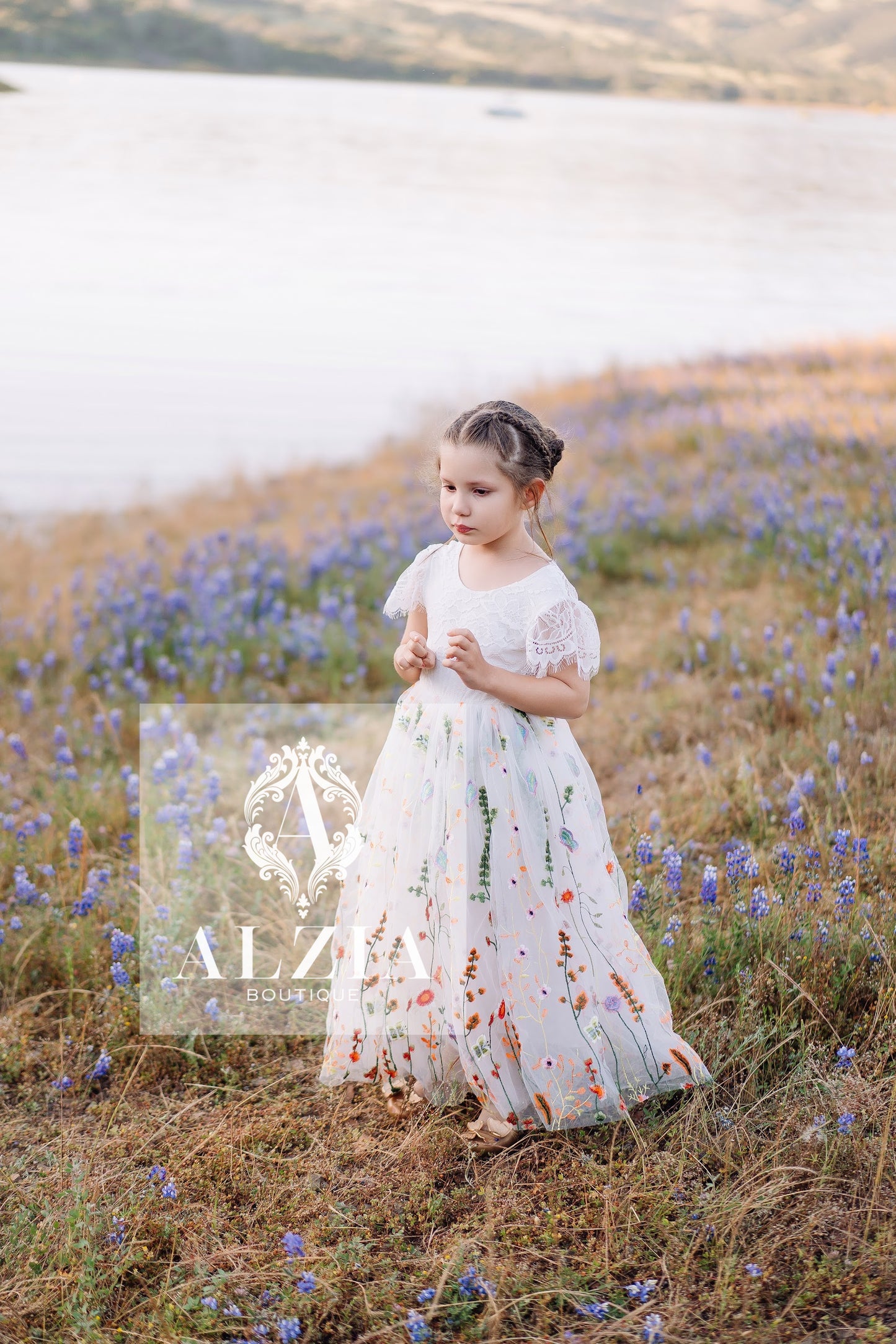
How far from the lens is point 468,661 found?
2193 millimetres

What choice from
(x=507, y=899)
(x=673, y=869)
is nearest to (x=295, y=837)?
(x=673, y=869)

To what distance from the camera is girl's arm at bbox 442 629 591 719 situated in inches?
→ 86.5

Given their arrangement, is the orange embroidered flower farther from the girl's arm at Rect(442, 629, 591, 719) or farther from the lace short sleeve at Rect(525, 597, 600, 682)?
the lace short sleeve at Rect(525, 597, 600, 682)

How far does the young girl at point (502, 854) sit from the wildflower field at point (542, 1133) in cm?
17

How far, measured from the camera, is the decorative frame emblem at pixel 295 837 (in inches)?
132

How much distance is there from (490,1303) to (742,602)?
15.0 ft

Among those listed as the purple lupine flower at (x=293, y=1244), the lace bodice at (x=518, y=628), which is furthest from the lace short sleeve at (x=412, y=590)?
the purple lupine flower at (x=293, y=1244)

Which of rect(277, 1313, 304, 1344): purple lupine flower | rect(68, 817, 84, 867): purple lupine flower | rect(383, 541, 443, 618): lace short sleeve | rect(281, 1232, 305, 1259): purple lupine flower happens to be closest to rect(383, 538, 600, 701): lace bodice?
rect(383, 541, 443, 618): lace short sleeve

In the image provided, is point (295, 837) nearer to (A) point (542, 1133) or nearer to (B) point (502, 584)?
(A) point (542, 1133)

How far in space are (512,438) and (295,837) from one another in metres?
1.82

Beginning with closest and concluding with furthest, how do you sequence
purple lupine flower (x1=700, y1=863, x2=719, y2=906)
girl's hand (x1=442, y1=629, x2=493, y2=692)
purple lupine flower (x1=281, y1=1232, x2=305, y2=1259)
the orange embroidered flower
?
1. purple lupine flower (x1=281, y1=1232, x2=305, y2=1259)
2. girl's hand (x1=442, y1=629, x2=493, y2=692)
3. the orange embroidered flower
4. purple lupine flower (x1=700, y1=863, x2=719, y2=906)

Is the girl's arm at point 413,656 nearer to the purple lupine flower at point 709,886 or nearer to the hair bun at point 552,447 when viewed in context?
the hair bun at point 552,447

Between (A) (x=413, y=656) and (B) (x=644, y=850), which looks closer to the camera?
(A) (x=413, y=656)

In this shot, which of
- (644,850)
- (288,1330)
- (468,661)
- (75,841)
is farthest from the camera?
(75,841)
